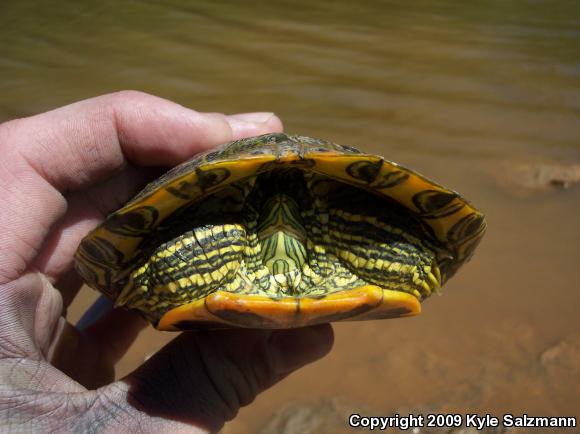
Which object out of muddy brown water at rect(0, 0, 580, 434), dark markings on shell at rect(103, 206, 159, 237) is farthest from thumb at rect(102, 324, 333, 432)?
muddy brown water at rect(0, 0, 580, 434)

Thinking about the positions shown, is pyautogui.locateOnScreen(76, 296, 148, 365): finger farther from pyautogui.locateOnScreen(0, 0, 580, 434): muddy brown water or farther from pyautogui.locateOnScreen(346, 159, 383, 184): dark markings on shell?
pyautogui.locateOnScreen(346, 159, 383, 184): dark markings on shell

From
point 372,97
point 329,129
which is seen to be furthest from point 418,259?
point 372,97

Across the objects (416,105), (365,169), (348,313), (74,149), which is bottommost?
(416,105)

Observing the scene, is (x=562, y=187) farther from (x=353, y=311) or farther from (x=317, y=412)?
(x=353, y=311)

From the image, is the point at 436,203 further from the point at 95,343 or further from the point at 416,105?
the point at 416,105

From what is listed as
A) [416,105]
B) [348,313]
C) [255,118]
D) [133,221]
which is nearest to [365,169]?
[348,313]
